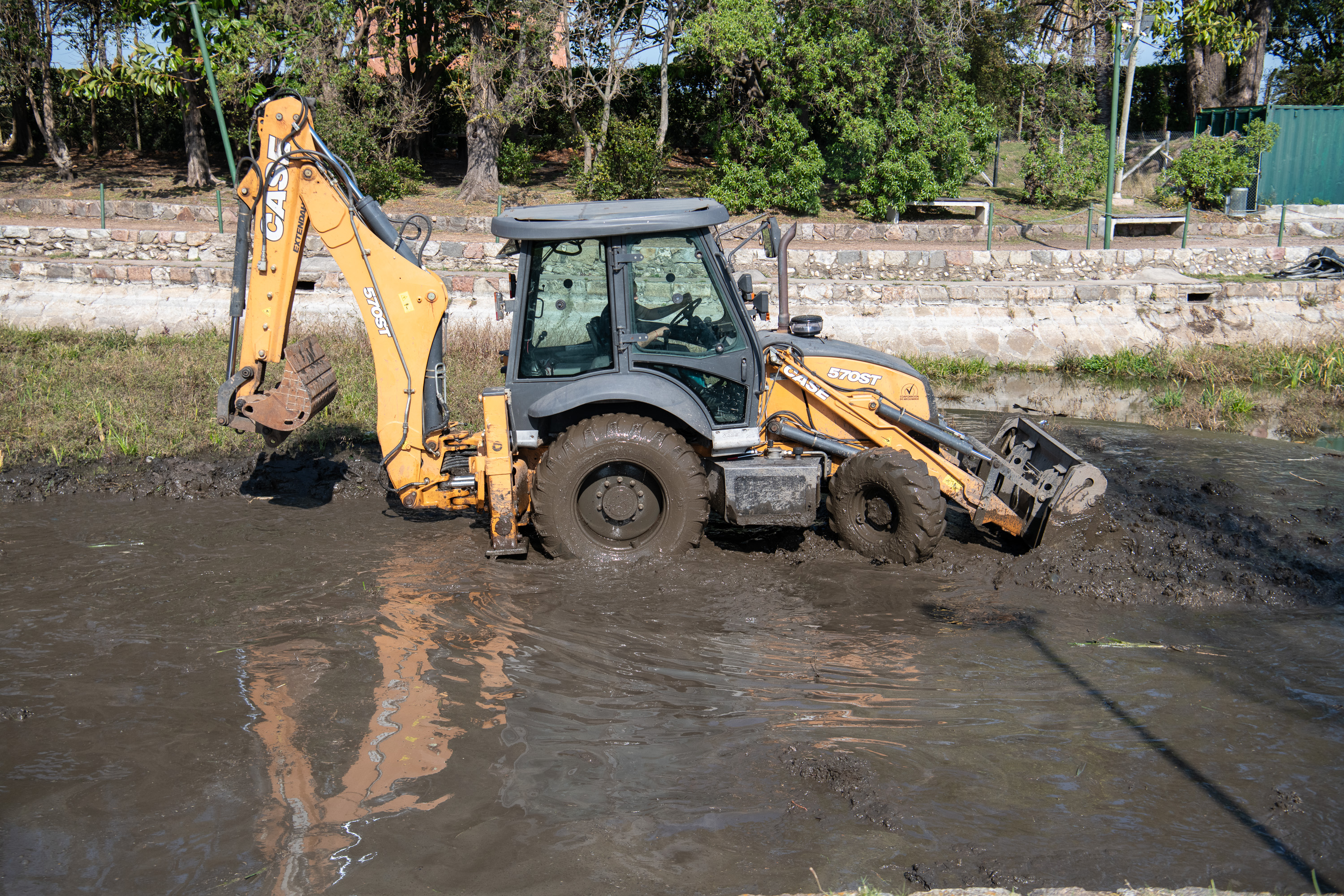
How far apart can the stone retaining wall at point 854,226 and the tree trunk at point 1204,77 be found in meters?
7.51

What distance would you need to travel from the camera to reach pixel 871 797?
4.00 m

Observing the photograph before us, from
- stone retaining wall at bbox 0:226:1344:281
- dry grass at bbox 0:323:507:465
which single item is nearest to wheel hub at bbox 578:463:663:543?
dry grass at bbox 0:323:507:465

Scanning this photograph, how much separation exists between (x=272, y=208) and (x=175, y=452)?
337 centimetres

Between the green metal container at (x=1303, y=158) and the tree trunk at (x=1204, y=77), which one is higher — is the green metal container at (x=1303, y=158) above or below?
below

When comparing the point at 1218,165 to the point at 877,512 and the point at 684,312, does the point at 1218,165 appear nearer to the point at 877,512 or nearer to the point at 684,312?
the point at 877,512

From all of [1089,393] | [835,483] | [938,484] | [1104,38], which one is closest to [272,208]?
[835,483]

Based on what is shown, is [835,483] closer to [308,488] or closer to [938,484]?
[938,484]

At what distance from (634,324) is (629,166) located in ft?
49.3

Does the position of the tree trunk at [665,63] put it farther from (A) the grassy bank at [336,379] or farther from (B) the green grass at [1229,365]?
(B) the green grass at [1229,365]

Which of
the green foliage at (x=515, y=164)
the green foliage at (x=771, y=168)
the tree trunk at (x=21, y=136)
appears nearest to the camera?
the green foliage at (x=771, y=168)

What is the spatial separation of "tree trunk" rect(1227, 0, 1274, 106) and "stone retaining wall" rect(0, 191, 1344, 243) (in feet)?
24.2

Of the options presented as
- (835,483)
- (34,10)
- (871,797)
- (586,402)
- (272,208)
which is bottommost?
(871,797)

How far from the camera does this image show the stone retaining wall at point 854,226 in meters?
20.0

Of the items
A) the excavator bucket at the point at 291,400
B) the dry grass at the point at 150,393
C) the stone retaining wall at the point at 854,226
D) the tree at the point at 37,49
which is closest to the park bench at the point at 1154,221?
the stone retaining wall at the point at 854,226
